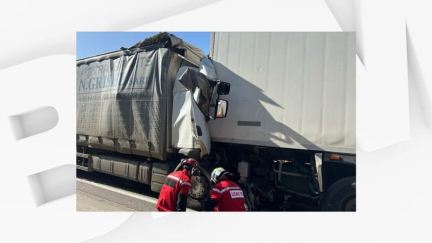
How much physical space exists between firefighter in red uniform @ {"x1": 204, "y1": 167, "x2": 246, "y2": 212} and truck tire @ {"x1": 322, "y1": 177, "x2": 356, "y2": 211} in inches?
50.0

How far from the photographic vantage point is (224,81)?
4.00 meters

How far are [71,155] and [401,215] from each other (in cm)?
436

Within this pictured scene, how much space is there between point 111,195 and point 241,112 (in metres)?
3.06

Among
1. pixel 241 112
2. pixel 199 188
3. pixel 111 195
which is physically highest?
pixel 241 112

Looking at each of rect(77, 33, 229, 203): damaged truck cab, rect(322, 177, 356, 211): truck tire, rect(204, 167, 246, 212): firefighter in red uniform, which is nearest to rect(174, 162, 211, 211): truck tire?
rect(77, 33, 229, 203): damaged truck cab

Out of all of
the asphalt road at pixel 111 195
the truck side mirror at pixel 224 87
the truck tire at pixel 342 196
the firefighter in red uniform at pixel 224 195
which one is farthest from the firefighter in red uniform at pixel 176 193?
the truck tire at pixel 342 196

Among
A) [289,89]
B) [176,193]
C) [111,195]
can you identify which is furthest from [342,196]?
[111,195]

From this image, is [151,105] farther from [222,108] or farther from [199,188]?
[199,188]

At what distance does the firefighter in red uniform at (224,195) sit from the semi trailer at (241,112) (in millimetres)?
768

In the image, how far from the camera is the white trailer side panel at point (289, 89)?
3199mm

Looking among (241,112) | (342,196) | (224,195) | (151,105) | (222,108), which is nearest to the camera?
(224,195)

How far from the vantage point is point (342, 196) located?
332 centimetres

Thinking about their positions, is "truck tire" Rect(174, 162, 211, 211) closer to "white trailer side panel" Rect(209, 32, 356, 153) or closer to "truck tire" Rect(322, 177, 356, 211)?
"white trailer side panel" Rect(209, 32, 356, 153)

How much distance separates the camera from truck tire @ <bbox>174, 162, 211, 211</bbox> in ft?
13.2
